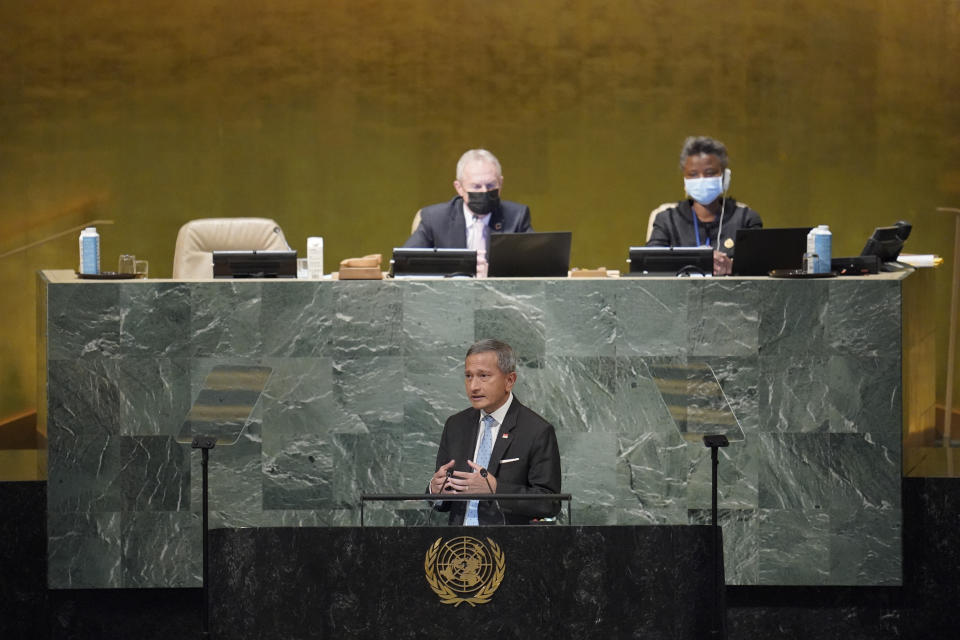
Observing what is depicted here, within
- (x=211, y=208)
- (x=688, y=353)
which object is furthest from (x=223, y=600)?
(x=211, y=208)

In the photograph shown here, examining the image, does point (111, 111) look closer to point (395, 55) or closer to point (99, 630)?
point (395, 55)

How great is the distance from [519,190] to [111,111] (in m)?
2.63

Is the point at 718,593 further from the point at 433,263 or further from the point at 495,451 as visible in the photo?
the point at 433,263

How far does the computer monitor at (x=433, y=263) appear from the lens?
457cm

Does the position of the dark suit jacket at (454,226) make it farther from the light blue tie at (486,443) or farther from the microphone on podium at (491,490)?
the microphone on podium at (491,490)

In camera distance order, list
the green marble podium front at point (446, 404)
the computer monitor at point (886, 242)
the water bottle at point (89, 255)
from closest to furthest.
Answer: the green marble podium front at point (446, 404) < the water bottle at point (89, 255) < the computer monitor at point (886, 242)

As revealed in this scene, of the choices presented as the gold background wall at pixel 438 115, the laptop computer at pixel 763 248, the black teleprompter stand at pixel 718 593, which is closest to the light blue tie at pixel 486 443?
the black teleprompter stand at pixel 718 593

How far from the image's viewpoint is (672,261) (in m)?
4.67

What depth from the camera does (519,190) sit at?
7676 mm

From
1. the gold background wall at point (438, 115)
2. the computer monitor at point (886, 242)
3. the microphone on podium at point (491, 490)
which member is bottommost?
the microphone on podium at point (491, 490)

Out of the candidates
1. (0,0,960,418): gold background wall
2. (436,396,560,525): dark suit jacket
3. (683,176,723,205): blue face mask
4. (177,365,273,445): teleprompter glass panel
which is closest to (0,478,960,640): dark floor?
(177,365,273,445): teleprompter glass panel

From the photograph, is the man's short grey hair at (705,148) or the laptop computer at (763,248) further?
the man's short grey hair at (705,148)

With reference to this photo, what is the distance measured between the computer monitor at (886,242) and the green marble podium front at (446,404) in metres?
0.35

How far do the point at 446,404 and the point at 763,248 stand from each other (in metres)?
1.35
